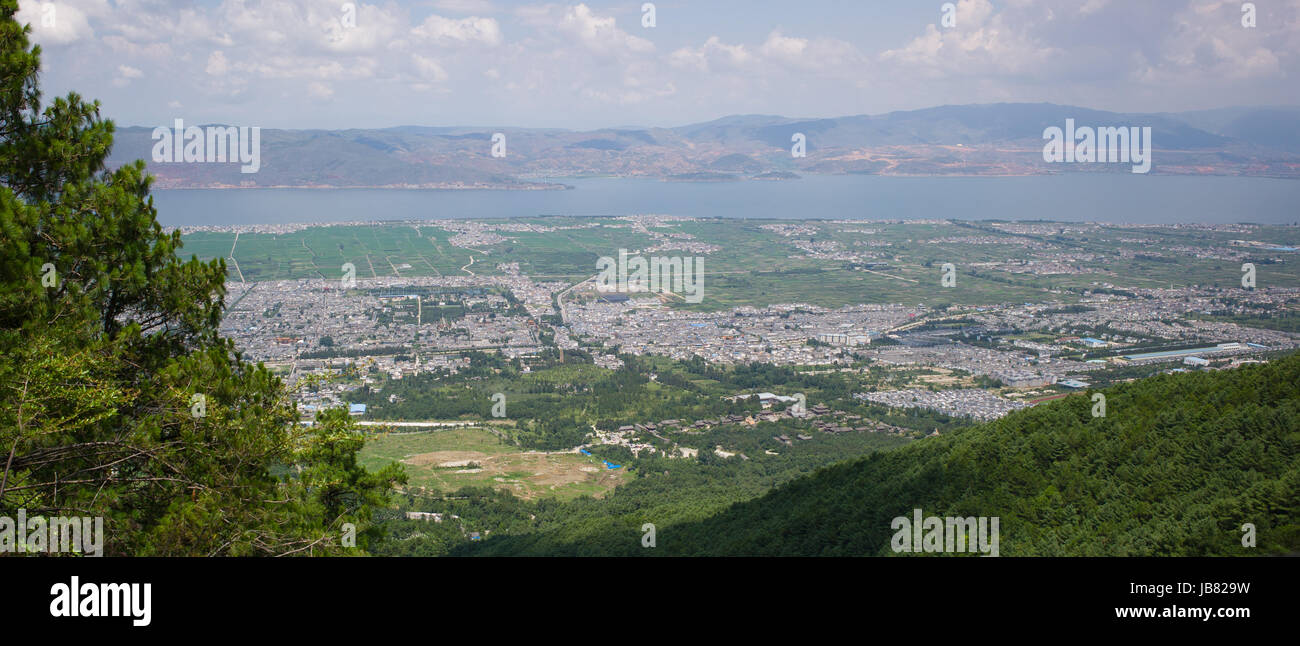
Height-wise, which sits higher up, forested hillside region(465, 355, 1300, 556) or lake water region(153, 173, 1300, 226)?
lake water region(153, 173, 1300, 226)

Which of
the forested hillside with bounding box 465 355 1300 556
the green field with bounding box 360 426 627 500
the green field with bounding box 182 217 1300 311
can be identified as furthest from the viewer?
the green field with bounding box 182 217 1300 311

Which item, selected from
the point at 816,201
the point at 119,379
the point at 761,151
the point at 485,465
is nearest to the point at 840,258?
the point at 485,465

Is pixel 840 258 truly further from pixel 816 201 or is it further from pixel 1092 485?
pixel 1092 485

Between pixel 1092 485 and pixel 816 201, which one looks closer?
pixel 1092 485

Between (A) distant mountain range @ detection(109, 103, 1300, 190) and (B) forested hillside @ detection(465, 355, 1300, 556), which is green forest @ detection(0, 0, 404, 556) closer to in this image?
(B) forested hillside @ detection(465, 355, 1300, 556)

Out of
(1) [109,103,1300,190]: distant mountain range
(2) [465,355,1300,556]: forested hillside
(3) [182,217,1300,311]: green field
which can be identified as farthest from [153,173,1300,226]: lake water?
(2) [465,355,1300,556]: forested hillside
